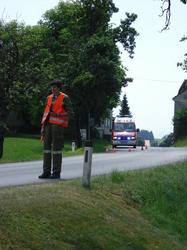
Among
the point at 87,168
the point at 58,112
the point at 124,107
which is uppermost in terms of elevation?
the point at 124,107

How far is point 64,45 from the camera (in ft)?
201

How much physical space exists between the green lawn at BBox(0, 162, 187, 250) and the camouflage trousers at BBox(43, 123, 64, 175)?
91 centimetres

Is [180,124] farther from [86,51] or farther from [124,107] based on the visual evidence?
[86,51]

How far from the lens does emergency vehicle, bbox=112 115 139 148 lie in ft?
185

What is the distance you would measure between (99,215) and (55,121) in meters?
3.52

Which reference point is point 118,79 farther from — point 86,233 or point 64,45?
point 86,233

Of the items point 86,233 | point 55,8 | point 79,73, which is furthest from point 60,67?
point 86,233

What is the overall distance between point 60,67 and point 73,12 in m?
10.6

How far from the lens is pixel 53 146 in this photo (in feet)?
42.8

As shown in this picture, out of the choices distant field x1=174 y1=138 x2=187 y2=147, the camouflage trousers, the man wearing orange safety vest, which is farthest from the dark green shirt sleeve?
distant field x1=174 y1=138 x2=187 y2=147

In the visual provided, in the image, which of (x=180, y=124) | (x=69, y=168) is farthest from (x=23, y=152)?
Answer: (x=180, y=124)

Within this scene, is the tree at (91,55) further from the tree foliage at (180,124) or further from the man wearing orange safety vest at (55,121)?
the man wearing orange safety vest at (55,121)

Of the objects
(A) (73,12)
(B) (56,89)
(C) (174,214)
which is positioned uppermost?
(A) (73,12)

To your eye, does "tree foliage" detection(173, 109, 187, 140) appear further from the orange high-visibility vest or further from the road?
the orange high-visibility vest
